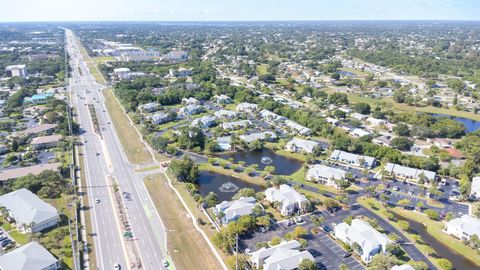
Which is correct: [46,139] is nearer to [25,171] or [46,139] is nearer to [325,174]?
[25,171]

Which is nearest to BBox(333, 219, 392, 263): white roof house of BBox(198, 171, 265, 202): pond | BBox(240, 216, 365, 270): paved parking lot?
BBox(240, 216, 365, 270): paved parking lot

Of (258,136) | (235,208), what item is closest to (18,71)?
(258,136)

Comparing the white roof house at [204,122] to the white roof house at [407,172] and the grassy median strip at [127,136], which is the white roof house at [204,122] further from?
the white roof house at [407,172]

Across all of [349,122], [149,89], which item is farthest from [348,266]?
→ [149,89]

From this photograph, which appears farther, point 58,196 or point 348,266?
point 58,196

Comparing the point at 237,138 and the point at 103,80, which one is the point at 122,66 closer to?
the point at 103,80

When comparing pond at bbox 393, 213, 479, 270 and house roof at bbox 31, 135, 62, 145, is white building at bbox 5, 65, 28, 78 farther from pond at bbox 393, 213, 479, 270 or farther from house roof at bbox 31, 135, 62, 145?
pond at bbox 393, 213, 479, 270
